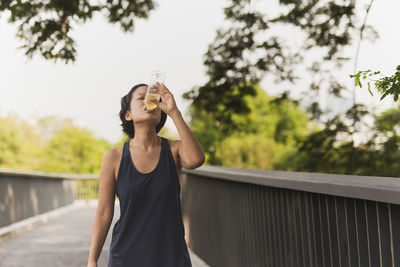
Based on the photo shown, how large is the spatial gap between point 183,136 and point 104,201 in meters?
0.46

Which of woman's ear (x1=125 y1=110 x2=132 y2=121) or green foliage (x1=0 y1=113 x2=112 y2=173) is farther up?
green foliage (x1=0 y1=113 x2=112 y2=173)

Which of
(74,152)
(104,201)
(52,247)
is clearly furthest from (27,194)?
(74,152)

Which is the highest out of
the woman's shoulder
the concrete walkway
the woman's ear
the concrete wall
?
the woman's ear

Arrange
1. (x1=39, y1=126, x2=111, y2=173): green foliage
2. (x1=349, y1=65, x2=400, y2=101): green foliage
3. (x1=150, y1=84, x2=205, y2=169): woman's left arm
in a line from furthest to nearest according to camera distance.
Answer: (x1=39, y1=126, x2=111, y2=173): green foliage
(x1=150, y1=84, x2=205, y2=169): woman's left arm
(x1=349, y1=65, x2=400, y2=101): green foliage

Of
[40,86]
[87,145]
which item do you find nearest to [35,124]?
[87,145]

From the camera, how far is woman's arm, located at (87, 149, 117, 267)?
2301mm

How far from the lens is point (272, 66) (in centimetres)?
1066

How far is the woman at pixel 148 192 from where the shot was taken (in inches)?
86.0

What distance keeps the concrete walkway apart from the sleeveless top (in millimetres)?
4081

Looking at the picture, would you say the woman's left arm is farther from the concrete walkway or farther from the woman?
the concrete walkway

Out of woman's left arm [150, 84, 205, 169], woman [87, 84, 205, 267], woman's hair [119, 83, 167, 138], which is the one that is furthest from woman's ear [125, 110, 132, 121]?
woman's left arm [150, 84, 205, 169]

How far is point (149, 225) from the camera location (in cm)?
219

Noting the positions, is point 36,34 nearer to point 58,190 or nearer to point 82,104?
point 58,190

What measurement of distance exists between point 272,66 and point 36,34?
4816 mm
